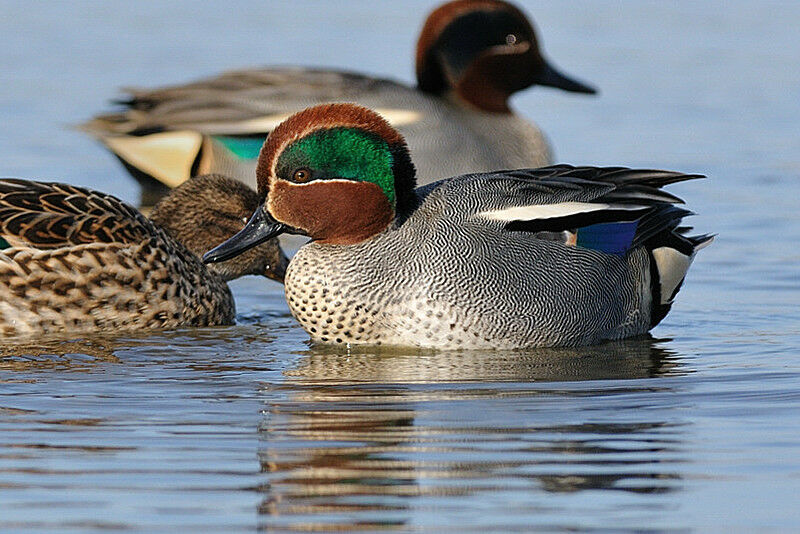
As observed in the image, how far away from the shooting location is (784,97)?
13984mm

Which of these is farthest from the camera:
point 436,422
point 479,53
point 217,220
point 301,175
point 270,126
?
point 479,53

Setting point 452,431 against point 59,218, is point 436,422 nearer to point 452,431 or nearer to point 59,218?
point 452,431

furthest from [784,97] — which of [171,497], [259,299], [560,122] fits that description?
[171,497]

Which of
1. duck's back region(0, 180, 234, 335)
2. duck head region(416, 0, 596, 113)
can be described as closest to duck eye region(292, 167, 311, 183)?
duck's back region(0, 180, 234, 335)

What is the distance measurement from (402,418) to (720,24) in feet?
40.8

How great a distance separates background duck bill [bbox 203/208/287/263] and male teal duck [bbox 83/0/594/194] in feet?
13.6

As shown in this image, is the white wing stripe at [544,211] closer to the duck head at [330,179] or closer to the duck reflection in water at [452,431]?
the duck head at [330,179]

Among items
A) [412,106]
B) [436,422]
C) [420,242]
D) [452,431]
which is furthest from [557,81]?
[452,431]

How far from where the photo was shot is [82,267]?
7.41m

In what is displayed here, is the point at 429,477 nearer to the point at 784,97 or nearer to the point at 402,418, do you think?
the point at 402,418

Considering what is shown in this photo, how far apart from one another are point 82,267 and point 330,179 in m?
1.24

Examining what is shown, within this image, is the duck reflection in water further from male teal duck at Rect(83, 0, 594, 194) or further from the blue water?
male teal duck at Rect(83, 0, 594, 194)

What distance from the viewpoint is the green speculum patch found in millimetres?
6891

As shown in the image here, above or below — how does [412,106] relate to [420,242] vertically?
above
